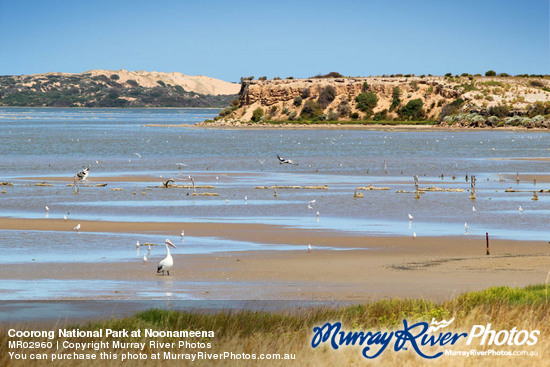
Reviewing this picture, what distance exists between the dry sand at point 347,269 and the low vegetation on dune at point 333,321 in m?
1.92

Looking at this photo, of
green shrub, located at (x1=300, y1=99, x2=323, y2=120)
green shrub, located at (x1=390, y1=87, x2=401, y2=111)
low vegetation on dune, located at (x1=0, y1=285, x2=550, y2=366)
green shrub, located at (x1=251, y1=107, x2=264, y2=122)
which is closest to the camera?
low vegetation on dune, located at (x1=0, y1=285, x2=550, y2=366)

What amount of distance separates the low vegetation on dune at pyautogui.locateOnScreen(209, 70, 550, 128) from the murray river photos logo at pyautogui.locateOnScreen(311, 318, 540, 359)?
4952 inches

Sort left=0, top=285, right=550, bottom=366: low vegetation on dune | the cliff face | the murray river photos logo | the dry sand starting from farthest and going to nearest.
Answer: the cliff face < the dry sand < the murray river photos logo < left=0, top=285, right=550, bottom=366: low vegetation on dune

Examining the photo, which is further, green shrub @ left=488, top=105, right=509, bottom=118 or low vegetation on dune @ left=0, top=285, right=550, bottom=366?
green shrub @ left=488, top=105, right=509, bottom=118

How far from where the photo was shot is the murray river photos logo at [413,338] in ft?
37.2

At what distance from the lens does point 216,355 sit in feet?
35.9

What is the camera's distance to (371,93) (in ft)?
524

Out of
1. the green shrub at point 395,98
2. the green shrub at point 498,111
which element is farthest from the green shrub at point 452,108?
the green shrub at point 395,98

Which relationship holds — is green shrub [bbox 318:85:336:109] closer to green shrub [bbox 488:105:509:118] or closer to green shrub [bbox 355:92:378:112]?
green shrub [bbox 355:92:378:112]

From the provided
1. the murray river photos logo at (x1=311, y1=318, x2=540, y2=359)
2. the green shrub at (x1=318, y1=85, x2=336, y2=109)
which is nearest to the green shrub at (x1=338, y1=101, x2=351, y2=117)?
the green shrub at (x1=318, y1=85, x2=336, y2=109)

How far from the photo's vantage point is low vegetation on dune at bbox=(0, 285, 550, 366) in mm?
10930

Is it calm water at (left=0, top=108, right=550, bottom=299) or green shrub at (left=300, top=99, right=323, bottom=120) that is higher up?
calm water at (left=0, top=108, right=550, bottom=299)

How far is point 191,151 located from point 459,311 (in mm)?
67360

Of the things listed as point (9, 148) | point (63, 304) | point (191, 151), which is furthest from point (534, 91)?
point (63, 304)
